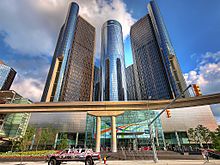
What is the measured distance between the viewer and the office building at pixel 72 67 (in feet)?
314

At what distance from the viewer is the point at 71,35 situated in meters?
123

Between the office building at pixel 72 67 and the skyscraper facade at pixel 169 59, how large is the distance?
234ft

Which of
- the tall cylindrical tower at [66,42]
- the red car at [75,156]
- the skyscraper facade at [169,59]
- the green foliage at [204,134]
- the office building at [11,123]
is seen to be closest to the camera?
the red car at [75,156]

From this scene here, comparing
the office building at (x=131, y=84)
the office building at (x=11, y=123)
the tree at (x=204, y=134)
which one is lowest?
the tree at (x=204, y=134)

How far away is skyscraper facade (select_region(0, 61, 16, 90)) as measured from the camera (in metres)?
109

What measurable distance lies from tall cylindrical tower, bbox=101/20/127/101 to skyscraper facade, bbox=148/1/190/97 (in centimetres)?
5681

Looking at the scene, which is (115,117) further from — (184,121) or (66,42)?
(66,42)

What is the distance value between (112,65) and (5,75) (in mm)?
102725

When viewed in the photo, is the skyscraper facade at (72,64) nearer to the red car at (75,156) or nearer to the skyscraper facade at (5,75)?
the skyscraper facade at (5,75)

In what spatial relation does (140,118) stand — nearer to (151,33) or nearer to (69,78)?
(69,78)

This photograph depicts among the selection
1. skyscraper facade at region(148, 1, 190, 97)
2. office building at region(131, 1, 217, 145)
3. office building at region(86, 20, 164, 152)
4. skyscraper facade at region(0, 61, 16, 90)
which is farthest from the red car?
skyscraper facade at region(0, 61, 16, 90)

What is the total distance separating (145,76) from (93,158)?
121 metres

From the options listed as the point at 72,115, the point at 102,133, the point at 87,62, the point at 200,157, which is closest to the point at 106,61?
the point at 87,62

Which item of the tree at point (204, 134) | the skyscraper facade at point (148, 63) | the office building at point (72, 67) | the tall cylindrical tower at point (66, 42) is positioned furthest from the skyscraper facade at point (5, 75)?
the tree at point (204, 134)
